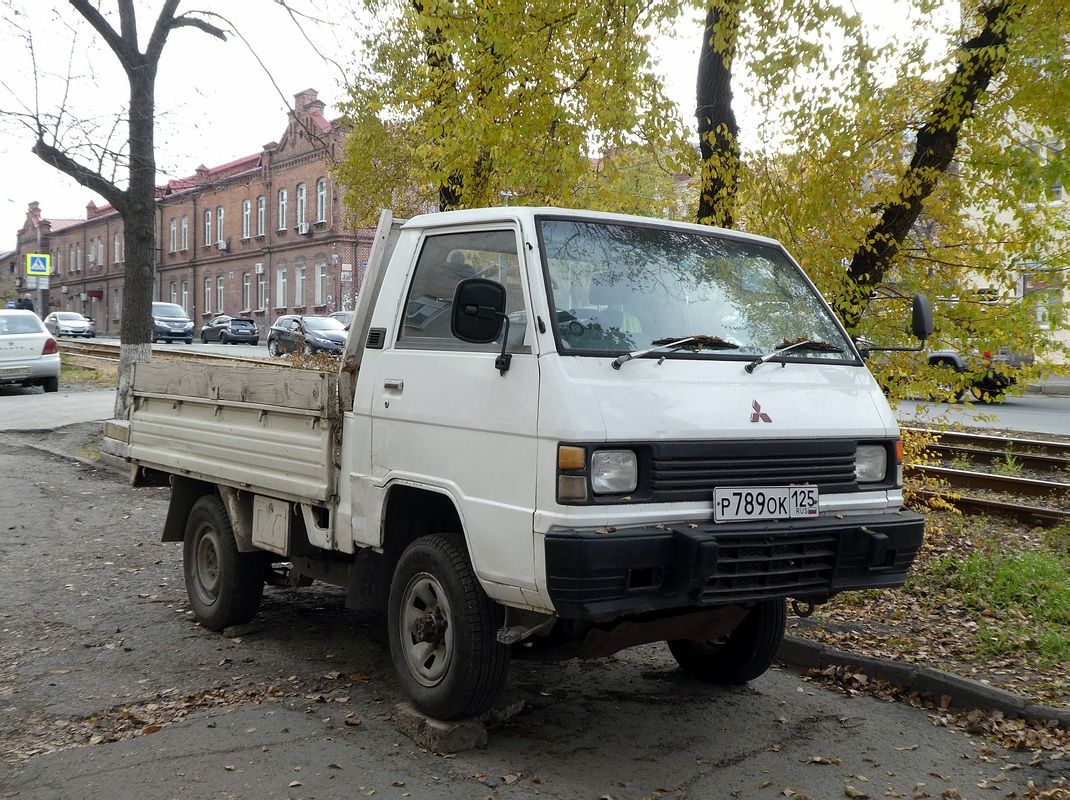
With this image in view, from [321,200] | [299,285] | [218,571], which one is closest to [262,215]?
[299,285]

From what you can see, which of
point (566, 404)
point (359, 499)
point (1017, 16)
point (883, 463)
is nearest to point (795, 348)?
point (883, 463)

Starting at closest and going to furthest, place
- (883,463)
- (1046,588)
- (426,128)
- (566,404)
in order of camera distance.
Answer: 1. (566,404)
2. (883,463)
3. (1046,588)
4. (426,128)

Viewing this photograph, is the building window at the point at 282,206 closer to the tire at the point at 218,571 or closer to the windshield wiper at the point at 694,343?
the tire at the point at 218,571

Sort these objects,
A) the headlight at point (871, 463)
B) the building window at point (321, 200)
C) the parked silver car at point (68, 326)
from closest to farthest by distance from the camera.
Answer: the headlight at point (871, 463) → the building window at point (321, 200) → the parked silver car at point (68, 326)

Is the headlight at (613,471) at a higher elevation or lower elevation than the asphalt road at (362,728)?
higher

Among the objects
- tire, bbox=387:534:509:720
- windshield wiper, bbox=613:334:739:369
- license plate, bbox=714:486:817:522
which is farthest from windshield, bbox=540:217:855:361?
tire, bbox=387:534:509:720

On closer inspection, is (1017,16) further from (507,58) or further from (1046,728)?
(1046,728)

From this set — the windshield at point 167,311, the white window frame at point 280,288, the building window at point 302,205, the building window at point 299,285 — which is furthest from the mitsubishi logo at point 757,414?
the white window frame at point 280,288

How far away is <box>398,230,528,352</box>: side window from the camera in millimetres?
4500

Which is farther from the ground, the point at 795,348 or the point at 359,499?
the point at 795,348

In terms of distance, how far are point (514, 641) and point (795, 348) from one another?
1.82 m

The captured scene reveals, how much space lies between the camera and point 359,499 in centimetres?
493

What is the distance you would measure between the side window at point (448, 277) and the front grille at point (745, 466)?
0.87 meters

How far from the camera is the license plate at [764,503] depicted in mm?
4102
